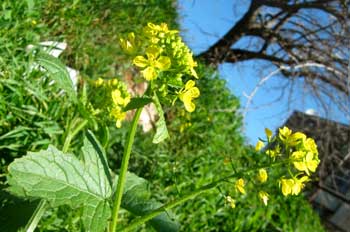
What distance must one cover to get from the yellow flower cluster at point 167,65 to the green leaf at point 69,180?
0.21m

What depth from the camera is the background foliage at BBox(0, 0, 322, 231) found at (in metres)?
1.59

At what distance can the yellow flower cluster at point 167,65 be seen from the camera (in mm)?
783

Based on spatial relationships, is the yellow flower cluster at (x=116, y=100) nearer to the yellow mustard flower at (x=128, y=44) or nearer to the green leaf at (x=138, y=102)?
the yellow mustard flower at (x=128, y=44)

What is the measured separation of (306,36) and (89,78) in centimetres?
289

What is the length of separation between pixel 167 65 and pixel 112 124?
58.7 inches

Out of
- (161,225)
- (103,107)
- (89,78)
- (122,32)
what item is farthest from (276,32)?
(161,225)

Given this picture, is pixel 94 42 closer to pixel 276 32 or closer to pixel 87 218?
pixel 87 218

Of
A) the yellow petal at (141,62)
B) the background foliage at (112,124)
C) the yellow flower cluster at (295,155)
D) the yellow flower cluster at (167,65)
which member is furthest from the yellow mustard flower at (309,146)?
the yellow petal at (141,62)

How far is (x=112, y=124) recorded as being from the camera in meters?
2.25

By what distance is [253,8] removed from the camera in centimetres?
484

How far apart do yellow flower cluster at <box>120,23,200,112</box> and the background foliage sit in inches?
7.5

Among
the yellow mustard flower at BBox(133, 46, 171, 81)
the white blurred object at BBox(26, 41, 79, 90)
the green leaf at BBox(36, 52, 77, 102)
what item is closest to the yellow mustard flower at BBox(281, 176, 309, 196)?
the yellow mustard flower at BBox(133, 46, 171, 81)

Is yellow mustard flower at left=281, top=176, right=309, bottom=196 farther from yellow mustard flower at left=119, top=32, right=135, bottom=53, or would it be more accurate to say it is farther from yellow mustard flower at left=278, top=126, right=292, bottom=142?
yellow mustard flower at left=119, top=32, right=135, bottom=53

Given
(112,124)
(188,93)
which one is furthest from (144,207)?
(112,124)
